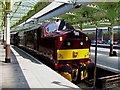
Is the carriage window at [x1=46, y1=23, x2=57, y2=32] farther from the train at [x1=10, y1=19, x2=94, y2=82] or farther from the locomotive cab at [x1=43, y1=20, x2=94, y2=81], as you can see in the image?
the locomotive cab at [x1=43, y1=20, x2=94, y2=81]

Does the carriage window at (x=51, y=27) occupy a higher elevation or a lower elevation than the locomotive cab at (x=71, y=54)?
higher

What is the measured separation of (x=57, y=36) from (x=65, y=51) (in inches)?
28.7

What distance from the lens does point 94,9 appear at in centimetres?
2378

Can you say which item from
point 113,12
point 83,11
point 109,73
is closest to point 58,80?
point 109,73

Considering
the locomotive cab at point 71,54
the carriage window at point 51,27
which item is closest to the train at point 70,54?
the locomotive cab at point 71,54

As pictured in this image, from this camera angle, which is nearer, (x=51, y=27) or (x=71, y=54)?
(x=71, y=54)

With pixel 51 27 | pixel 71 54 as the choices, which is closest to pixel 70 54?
pixel 71 54

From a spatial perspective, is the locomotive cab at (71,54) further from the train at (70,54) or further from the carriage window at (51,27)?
the carriage window at (51,27)

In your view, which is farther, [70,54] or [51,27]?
[51,27]

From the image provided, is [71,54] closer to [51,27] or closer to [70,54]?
[70,54]

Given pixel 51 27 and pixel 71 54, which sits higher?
pixel 51 27

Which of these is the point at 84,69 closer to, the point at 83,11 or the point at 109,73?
the point at 109,73

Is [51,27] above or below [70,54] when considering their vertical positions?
above

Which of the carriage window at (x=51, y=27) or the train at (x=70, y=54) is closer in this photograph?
the train at (x=70, y=54)
